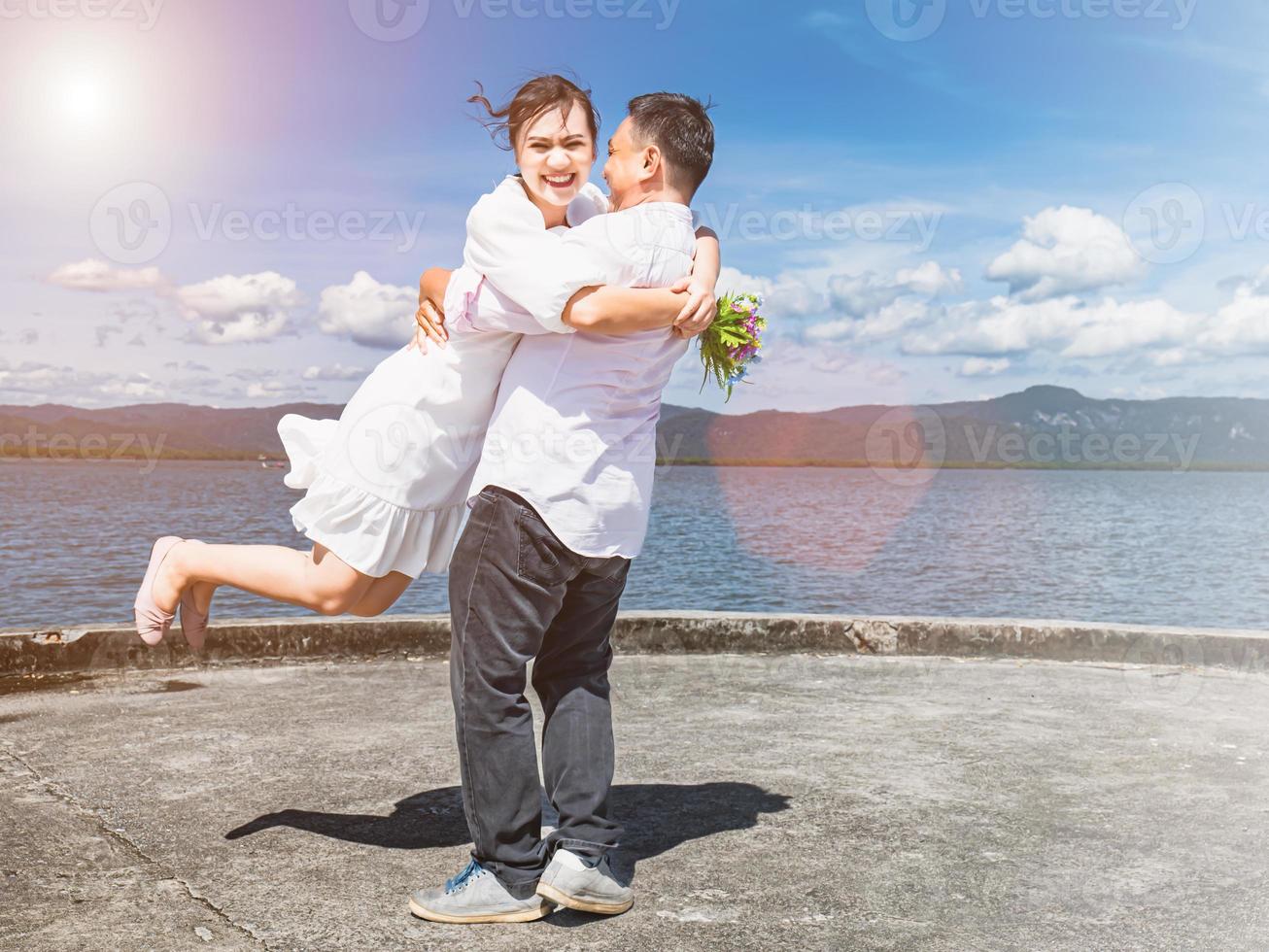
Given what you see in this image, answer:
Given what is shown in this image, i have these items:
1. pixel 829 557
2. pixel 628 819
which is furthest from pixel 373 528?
pixel 829 557

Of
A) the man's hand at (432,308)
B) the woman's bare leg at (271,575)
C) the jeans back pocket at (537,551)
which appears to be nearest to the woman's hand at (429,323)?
the man's hand at (432,308)

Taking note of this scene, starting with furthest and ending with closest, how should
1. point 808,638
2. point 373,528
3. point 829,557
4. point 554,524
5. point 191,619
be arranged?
point 829,557 < point 808,638 < point 191,619 < point 373,528 < point 554,524

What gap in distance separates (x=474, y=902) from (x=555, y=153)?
6.29 ft

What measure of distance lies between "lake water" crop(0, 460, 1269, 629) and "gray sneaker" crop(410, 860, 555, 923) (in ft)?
59.7

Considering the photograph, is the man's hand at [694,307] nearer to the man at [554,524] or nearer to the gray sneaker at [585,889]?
the man at [554,524]

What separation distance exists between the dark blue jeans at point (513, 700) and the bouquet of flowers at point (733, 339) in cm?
73

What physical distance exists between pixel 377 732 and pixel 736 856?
6.62 ft

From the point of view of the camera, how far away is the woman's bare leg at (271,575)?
3.39 metres

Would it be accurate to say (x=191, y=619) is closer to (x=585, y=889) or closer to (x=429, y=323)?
(x=429, y=323)

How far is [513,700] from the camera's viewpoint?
3.10 m

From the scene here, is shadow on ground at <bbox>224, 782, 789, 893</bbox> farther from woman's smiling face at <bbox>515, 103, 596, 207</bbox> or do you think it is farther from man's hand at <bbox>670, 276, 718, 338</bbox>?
woman's smiling face at <bbox>515, 103, 596, 207</bbox>

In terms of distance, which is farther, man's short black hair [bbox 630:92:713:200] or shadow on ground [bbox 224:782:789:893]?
shadow on ground [bbox 224:782:789:893]

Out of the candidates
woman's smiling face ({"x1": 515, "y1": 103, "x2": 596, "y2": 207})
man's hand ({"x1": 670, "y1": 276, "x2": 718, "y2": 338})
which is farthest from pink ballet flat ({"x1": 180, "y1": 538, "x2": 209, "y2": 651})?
man's hand ({"x1": 670, "y1": 276, "x2": 718, "y2": 338})

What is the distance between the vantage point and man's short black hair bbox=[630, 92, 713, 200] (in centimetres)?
305
